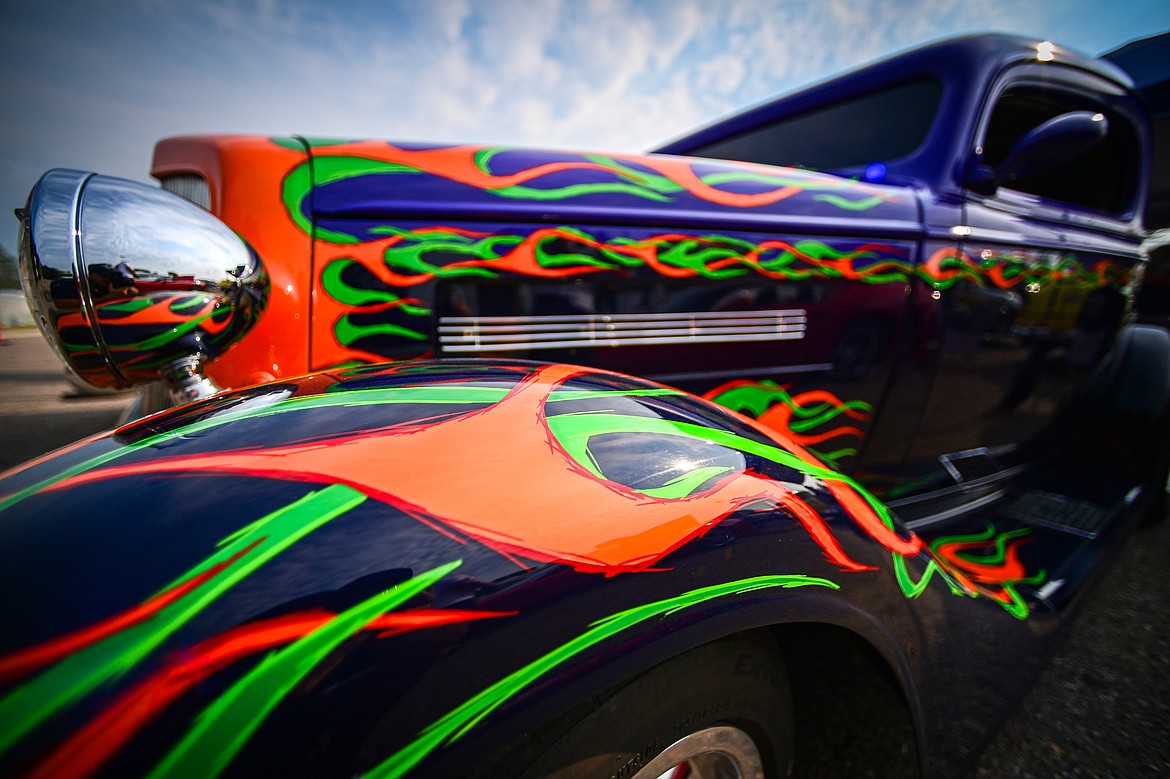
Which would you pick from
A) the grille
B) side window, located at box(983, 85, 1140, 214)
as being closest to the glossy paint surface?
the grille

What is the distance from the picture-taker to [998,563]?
1589 millimetres

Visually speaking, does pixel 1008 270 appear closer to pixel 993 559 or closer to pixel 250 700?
pixel 993 559

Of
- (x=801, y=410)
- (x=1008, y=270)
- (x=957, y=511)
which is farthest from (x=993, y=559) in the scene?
(x=1008, y=270)

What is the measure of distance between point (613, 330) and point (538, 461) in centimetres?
77

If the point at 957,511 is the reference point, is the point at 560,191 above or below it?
above

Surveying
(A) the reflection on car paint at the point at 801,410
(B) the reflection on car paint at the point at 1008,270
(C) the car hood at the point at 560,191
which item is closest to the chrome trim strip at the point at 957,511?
(A) the reflection on car paint at the point at 801,410

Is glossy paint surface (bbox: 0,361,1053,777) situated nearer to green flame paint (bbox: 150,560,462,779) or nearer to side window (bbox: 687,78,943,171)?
green flame paint (bbox: 150,560,462,779)

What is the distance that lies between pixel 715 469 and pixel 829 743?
0.55 m

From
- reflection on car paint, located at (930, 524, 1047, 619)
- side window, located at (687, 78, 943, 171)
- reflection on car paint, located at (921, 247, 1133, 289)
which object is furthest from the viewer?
side window, located at (687, 78, 943, 171)

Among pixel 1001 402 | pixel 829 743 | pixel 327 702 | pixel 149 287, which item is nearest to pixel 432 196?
pixel 149 287

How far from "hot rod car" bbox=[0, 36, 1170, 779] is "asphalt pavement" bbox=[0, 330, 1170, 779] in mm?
371

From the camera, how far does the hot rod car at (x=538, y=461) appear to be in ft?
1.44

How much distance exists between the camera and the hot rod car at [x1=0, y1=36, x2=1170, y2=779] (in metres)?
0.44

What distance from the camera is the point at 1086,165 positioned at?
2531mm
